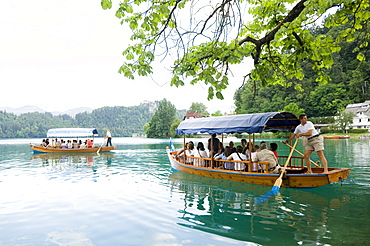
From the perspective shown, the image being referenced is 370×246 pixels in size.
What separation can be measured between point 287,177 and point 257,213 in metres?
2.78

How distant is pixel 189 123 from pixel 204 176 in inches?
132

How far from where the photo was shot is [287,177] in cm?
946

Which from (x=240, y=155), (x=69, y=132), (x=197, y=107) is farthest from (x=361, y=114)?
(x=197, y=107)

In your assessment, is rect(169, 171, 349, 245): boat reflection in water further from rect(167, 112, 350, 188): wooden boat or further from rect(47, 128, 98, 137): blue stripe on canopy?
rect(47, 128, 98, 137): blue stripe on canopy

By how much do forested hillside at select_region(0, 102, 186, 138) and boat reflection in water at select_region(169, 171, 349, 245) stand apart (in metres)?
151

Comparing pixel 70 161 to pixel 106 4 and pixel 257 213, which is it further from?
pixel 106 4

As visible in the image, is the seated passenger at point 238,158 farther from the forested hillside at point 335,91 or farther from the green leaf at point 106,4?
the forested hillside at point 335,91

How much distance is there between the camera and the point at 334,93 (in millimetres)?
72625

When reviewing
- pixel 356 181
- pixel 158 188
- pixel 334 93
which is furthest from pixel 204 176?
pixel 334 93

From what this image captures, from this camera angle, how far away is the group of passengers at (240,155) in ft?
33.5

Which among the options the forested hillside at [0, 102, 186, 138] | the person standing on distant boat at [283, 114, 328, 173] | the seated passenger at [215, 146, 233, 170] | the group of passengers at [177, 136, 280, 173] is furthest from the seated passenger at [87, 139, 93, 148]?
the forested hillside at [0, 102, 186, 138]

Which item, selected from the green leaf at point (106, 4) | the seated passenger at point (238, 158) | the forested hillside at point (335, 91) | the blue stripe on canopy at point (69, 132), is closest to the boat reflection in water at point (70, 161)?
the blue stripe on canopy at point (69, 132)

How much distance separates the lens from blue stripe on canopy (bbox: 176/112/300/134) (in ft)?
34.2

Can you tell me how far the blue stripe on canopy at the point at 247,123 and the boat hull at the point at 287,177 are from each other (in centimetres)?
180
